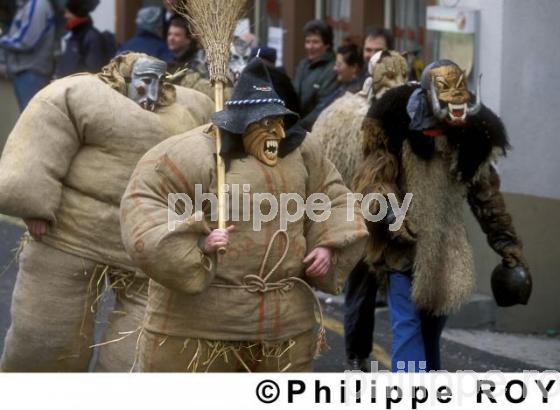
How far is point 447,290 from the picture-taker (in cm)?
839

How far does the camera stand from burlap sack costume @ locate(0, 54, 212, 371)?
7.96 metres

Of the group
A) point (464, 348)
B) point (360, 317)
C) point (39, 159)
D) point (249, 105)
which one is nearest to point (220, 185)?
point (249, 105)

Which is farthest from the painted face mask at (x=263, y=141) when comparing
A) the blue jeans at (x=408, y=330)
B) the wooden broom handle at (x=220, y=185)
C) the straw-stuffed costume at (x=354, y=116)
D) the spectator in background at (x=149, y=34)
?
the spectator in background at (x=149, y=34)

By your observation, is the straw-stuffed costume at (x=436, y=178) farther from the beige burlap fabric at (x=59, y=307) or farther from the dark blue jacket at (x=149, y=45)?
the dark blue jacket at (x=149, y=45)

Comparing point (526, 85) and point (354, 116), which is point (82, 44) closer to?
point (526, 85)

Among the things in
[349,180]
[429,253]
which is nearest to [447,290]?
[429,253]

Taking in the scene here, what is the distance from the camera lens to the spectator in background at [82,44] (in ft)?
49.5

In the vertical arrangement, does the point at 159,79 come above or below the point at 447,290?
above

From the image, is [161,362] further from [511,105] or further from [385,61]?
[511,105]

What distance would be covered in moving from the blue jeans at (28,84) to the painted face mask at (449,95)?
906 cm

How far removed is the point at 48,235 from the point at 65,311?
0.37 metres

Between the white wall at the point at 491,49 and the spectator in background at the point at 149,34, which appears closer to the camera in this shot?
the white wall at the point at 491,49

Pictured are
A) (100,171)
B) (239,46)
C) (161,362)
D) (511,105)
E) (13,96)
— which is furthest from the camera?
(13,96)

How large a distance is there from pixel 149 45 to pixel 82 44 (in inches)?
53.0
